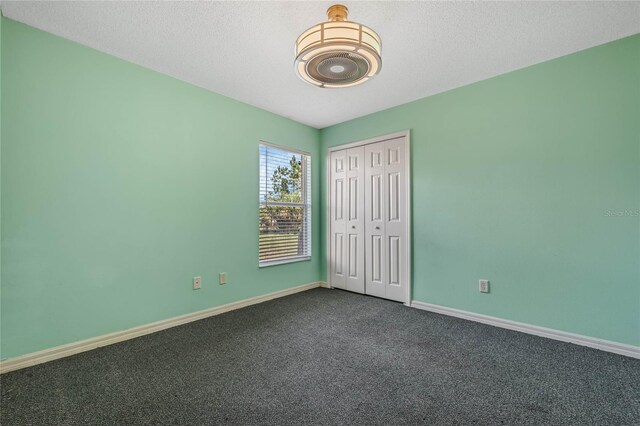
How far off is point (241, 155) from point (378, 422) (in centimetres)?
291

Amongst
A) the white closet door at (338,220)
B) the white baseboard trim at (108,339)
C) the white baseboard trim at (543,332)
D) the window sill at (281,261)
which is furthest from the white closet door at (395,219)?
the white baseboard trim at (108,339)

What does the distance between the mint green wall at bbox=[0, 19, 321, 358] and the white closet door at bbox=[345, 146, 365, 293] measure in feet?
4.69

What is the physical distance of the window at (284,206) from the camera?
12.4 feet

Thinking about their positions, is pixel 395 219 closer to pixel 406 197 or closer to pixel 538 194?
pixel 406 197

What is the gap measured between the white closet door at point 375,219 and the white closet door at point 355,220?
8cm

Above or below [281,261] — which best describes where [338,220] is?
above

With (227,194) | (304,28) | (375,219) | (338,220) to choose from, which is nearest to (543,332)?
(375,219)

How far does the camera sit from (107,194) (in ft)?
8.16

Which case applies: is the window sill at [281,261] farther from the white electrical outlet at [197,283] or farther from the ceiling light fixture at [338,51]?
the ceiling light fixture at [338,51]

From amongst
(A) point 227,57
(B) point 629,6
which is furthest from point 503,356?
(A) point 227,57

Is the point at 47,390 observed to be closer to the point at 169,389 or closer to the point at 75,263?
the point at 169,389

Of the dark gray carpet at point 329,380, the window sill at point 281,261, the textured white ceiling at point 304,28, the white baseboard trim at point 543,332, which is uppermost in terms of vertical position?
the textured white ceiling at point 304,28

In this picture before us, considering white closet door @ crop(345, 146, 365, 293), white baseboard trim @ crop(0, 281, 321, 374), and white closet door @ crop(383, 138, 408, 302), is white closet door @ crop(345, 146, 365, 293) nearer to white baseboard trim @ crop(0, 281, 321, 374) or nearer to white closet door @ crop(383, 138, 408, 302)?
white closet door @ crop(383, 138, 408, 302)

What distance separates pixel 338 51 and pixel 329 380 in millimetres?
2063
